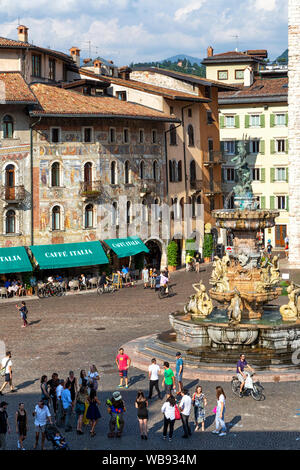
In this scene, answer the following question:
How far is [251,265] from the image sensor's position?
35.7 m

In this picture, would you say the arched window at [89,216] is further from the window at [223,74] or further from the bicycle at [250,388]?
the window at [223,74]

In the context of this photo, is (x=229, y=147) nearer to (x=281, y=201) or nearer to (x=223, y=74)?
(x=281, y=201)

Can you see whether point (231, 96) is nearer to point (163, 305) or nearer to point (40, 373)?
point (163, 305)

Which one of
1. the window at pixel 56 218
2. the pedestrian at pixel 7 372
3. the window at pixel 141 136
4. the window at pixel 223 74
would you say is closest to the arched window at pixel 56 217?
the window at pixel 56 218

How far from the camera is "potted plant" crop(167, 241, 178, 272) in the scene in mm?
61375

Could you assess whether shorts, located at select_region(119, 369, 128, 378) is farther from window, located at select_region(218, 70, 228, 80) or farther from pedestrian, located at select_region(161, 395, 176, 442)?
window, located at select_region(218, 70, 228, 80)

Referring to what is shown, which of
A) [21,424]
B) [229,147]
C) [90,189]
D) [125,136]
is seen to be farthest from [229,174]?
[21,424]

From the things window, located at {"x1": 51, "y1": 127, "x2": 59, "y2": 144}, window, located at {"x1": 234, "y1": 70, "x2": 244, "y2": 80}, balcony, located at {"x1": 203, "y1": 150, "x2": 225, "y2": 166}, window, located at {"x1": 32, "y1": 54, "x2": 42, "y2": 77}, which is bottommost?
balcony, located at {"x1": 203, "y1": 150, "x2": 225, "y2": 166}

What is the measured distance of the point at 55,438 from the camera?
2219 cm

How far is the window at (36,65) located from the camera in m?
60.7

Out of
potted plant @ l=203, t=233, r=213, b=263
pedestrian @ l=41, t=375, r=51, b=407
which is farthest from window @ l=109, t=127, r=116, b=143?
pedestrian @ l=41, t=375, r=51, b=407

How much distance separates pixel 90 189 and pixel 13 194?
5136 millimetres

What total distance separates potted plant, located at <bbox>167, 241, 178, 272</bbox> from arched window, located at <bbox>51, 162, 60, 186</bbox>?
1007cm
